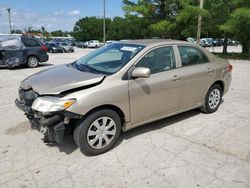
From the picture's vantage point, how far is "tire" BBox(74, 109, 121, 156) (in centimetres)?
317

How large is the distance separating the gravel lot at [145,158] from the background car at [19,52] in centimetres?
789

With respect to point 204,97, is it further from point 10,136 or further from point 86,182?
point 10,136

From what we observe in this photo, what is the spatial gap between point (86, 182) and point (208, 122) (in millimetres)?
2761

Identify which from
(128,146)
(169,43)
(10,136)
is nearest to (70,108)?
(128,146)

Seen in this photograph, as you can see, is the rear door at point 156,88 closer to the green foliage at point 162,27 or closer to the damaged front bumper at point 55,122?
the damaged front bumper at point 55,122

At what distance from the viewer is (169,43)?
4148 millimetres

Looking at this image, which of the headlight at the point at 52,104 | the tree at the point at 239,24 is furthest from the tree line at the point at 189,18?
the headlight at the point at 52,104

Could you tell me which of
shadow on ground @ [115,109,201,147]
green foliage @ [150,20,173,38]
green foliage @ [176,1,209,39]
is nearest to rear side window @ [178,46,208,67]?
shadow on ground @ [115,109,201,147]

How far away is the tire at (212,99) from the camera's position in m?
4.90

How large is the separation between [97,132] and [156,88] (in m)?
1.18

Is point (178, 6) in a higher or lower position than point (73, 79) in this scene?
higher

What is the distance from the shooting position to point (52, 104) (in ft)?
9.87

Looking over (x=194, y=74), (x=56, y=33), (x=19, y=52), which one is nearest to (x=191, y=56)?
(x=194, y=74)

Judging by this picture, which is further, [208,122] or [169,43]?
[208,122]
